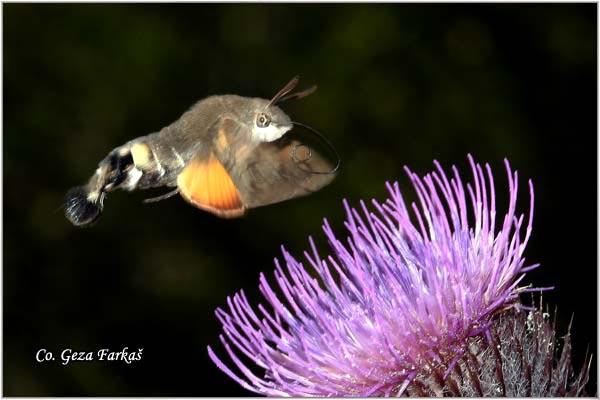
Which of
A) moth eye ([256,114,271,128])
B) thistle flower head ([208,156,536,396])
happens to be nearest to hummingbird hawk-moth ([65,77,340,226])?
moth eye ([256,114,271,128])

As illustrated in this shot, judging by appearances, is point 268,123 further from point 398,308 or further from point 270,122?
point 398,308

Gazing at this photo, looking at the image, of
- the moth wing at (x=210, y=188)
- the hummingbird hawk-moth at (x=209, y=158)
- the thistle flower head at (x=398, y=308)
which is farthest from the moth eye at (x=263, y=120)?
the thistle flower head at (x=398, y=308)

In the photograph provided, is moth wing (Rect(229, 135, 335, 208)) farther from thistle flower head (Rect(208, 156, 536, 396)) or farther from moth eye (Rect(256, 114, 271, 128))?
thistle flower head (Rect(208, 156, 536, 396))

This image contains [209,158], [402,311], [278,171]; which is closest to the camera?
[402,311]

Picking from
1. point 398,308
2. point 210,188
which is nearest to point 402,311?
point 398,308

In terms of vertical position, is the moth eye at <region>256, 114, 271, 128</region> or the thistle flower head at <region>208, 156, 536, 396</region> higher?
the moth eye at <region>256, 114, 271, 128</region>

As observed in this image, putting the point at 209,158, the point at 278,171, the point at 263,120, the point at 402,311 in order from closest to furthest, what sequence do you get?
the point at 402,311 < the point at 209,158 < the point at 263,120 < the point at 278,171
